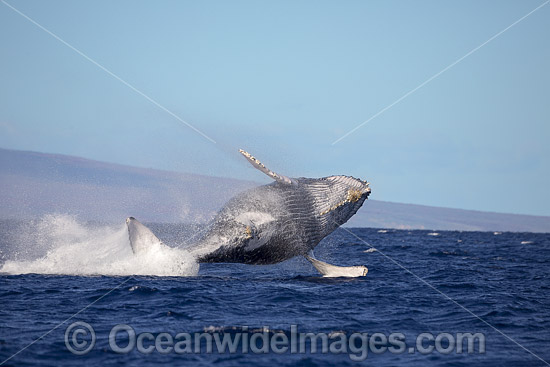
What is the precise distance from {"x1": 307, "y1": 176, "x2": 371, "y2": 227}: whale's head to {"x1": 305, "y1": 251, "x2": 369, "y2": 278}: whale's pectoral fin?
1.30m

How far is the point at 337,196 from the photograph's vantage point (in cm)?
1456

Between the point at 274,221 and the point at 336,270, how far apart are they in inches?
111

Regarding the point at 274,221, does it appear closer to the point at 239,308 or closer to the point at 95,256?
the point at 239,308

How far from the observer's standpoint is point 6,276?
1482 cm

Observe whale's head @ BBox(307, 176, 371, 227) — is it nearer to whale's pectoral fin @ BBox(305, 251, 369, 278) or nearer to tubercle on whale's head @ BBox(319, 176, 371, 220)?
tubercle on whale's head @ BBox(319, 176, 371, 220)

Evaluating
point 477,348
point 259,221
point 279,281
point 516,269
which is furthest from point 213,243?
point 516,269

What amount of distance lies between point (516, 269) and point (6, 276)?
17717 mm

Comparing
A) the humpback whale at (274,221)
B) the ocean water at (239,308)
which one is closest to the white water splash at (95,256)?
the ocean water at (239,308)

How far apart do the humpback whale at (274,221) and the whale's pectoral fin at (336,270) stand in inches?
30.6

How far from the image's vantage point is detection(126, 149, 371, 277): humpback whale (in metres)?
13.7

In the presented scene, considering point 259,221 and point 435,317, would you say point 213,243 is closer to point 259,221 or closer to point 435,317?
point 259,221

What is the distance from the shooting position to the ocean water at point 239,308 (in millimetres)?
8320

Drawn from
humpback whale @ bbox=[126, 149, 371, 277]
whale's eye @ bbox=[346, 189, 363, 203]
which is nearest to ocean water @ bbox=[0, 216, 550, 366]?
humpback whale @ bbox=[126, 149, 371, 277]

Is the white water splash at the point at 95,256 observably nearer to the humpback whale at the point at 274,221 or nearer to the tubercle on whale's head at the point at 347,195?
the humpback whale at the point at 274,221
